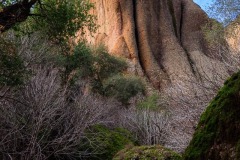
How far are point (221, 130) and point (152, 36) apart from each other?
37754mm

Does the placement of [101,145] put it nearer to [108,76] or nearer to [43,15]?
[43,15]

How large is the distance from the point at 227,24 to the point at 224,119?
15606 millimetres

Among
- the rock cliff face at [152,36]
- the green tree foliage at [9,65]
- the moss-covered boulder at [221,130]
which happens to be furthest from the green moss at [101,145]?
the rock cliff face at [152,36]

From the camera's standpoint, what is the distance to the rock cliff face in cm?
3706

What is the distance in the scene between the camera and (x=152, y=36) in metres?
40.0

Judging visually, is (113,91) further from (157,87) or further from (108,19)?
(108,19)

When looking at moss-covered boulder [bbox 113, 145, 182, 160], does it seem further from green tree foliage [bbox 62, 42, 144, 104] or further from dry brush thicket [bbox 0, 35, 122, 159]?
green tree foliage [bbox 62, 42, 144, 104]

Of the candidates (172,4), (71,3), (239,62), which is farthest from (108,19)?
(239,62)

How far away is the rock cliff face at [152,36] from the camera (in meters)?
37.1

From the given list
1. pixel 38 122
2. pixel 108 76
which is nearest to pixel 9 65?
pixel 38 122

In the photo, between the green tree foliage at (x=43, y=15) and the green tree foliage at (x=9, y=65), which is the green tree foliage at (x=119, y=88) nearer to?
the green tree foliage at (x=43, y=15)

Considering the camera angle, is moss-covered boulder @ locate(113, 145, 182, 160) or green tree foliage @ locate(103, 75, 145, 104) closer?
moss-covered boulder @ locate(113, 145, 182, 160)

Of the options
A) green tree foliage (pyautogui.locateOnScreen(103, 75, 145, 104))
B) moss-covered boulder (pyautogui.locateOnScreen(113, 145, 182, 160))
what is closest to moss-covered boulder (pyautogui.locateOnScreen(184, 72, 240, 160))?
moss-covered boulder (pyautogui.locateOnScreen(113, 145, 182, 160))

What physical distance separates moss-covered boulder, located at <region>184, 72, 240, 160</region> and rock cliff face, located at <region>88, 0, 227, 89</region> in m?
31.4
